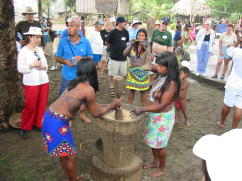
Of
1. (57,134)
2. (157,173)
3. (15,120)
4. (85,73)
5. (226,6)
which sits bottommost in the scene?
(157,173)

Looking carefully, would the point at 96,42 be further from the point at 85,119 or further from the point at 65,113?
the point at 65,113

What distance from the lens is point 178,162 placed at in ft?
11.8

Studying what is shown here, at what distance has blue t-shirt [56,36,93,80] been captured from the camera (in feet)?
13.3

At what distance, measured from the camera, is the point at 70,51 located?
13.3 feet

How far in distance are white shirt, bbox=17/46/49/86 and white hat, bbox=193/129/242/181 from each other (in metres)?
3.16

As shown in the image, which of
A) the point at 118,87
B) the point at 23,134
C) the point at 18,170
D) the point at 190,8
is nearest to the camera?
the point at 118,87

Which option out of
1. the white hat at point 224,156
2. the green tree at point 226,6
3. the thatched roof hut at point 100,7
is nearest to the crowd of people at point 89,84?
the white hat at point 224,156

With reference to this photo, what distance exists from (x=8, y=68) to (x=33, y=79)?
0.71 meters

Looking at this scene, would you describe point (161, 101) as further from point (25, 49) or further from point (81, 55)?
point (25, 49)

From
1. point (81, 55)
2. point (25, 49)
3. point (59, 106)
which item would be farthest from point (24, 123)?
point (59, 106)

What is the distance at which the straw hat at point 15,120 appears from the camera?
164 inches

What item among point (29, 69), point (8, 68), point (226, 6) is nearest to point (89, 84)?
point (29, 69)

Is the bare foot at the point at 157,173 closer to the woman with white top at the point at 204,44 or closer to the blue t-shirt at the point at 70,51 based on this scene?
the blue t-shirt at the point at 70,51

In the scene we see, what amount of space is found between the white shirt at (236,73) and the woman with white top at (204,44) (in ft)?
13.9
